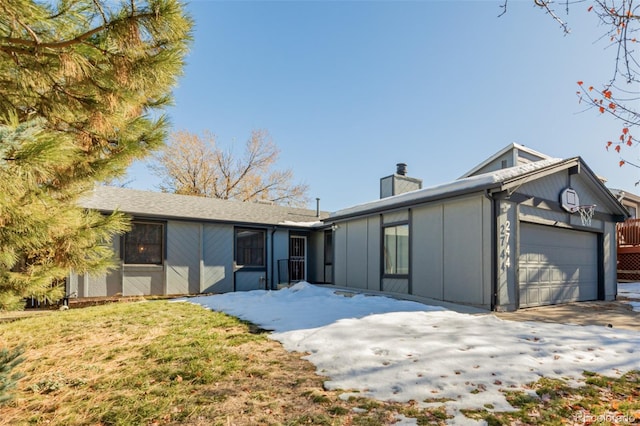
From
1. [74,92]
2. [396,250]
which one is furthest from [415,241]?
[74,92]

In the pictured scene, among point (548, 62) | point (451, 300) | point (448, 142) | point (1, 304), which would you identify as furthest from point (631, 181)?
point (448, 142)

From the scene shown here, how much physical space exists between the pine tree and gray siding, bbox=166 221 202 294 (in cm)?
688

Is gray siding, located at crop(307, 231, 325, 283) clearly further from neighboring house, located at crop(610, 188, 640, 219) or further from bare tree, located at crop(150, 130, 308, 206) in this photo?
neighboring house, located at crop(610, 188, 640, 219)

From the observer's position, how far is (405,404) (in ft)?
9.30

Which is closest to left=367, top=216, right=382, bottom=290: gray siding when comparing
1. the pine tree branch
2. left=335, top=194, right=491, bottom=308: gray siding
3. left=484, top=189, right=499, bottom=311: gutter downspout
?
left=335, top=194, right=491, bottom=308: gray siding

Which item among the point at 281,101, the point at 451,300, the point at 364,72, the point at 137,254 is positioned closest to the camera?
the point at 451,300

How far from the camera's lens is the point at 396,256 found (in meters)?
9.70

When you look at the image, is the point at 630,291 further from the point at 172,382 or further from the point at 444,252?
the point at 172,382

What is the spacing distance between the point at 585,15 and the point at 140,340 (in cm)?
668

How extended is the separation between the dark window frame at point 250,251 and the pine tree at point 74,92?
8.38 m

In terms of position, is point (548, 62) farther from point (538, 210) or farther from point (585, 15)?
point (538, 210)

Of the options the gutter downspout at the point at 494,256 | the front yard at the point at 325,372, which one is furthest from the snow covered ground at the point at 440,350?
the gutter downspout at the point at 494,256

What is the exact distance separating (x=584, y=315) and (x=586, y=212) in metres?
3.74

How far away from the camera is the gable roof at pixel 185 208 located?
34.9 feet
